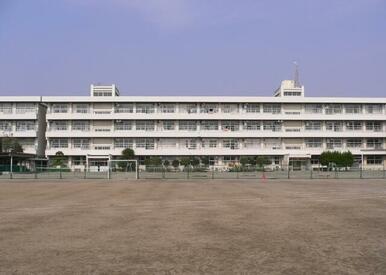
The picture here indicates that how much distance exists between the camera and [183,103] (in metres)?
79.7

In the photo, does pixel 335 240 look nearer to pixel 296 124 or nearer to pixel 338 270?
pixel 338 270

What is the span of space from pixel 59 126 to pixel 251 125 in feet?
109

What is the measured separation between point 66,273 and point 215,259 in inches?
90.9

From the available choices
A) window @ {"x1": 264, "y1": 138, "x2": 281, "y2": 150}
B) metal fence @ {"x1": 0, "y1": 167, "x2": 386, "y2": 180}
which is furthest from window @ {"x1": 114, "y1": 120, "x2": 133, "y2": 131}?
window @ {"x1": 264, "y1": 138, "x2": 281, "y2": 150}

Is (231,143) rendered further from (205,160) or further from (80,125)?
(80,125)

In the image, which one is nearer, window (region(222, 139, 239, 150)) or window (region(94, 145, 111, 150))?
window (region(94, 145, 111, 150))

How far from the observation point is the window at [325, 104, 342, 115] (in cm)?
8050

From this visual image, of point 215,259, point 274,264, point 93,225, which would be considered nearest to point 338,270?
point 274,264

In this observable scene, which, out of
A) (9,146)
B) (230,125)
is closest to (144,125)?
(230,125)

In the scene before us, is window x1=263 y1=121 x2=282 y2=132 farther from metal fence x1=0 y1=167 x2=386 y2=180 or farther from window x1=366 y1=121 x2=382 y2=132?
metal fence x1=0 y1=167 x2=386 y2=180

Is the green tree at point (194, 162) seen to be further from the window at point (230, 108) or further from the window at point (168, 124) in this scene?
the window at point (230, 108)

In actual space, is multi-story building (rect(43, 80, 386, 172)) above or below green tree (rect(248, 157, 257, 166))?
above

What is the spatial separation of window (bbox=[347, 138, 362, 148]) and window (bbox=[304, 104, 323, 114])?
731cm

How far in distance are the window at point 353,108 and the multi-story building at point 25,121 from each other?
2072 inches
